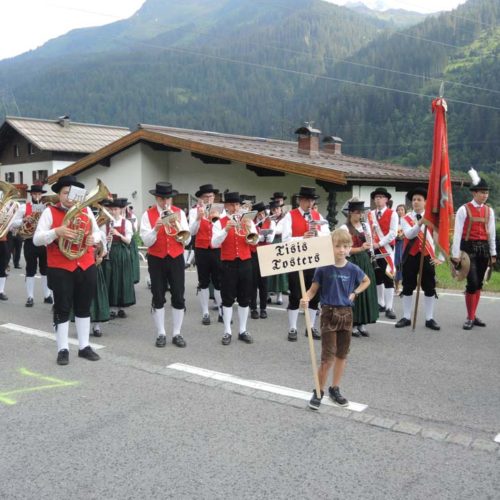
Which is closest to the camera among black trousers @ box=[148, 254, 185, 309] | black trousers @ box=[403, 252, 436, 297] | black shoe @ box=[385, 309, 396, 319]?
black trousers @ box=[148, 254, 185, 309]

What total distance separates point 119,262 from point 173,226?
2024 millimetres

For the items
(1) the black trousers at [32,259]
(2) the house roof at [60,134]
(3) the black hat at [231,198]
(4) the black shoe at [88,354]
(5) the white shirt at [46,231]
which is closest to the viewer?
(5) the white shirt at [46,231]

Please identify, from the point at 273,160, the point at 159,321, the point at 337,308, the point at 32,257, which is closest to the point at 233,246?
the point at 159,321

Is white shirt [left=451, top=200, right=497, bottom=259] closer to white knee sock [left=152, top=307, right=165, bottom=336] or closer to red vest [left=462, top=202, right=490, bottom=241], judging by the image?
red vest [left=462, top=202, right=490, bottom=241]

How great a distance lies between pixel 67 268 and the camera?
6.27 meters

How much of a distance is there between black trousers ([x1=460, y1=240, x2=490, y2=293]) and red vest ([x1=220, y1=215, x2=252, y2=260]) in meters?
3.30

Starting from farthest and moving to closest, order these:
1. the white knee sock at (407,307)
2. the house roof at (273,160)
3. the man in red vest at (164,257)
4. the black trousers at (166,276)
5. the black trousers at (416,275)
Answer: the house roof at (273,160), the white knee sock at (407,307), the black trousers at (416,275), the black trousers at (166,276), the man in red vest at (164,257)

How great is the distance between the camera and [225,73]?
141 meters

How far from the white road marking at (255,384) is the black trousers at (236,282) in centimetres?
145

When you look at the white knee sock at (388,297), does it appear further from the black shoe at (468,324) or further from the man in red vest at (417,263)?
the black shoe at (468,324)

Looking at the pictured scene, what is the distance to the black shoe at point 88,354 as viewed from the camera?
253 inches

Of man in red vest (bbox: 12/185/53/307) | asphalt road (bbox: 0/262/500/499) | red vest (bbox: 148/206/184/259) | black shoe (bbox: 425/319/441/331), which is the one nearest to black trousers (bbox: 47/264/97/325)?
asphalt road (bbox: 0/262/500/499)

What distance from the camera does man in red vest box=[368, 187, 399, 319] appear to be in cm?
865

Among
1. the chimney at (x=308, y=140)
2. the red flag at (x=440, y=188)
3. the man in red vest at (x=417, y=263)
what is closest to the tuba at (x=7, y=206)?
the man in red vest at (x=417, y=263)
